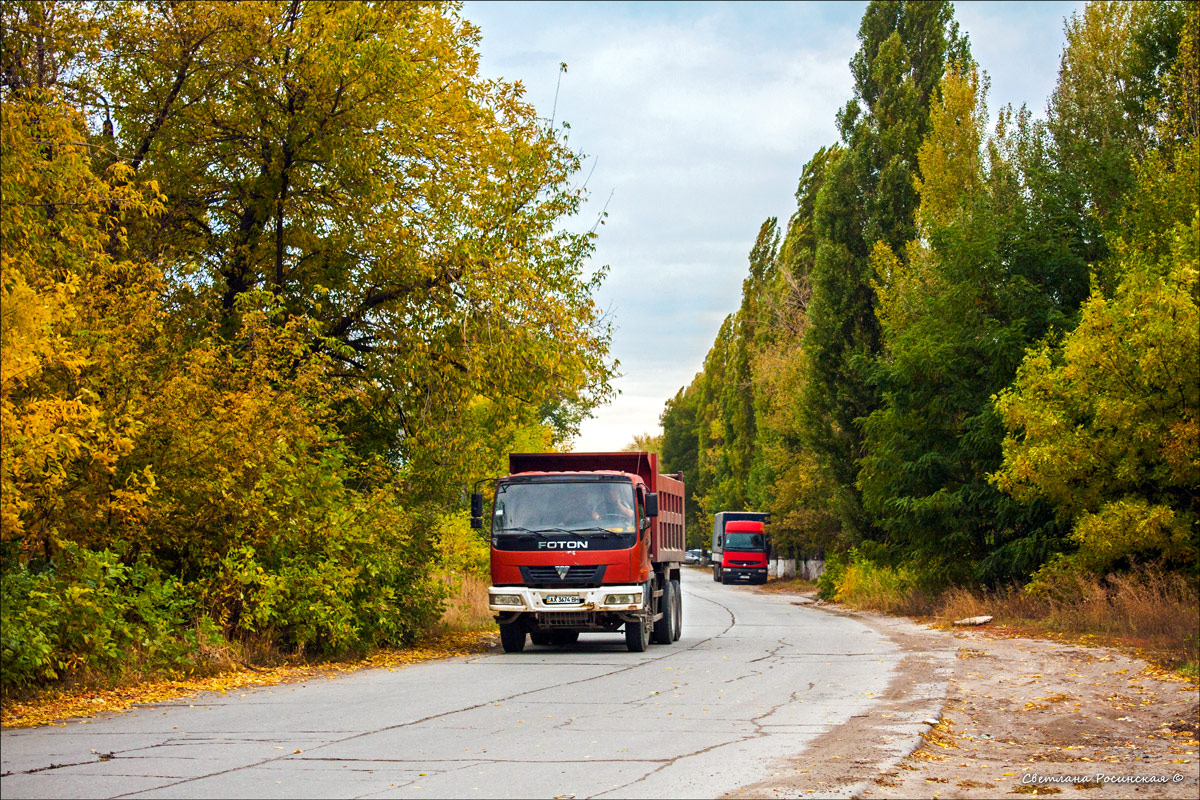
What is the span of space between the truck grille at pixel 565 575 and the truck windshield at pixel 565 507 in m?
0.58

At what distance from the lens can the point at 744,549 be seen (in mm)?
58781

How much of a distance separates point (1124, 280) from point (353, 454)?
14533 mm

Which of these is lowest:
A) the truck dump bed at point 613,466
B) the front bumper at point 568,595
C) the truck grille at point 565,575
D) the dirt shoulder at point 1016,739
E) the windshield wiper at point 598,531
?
the dirt shoulder at point 1016,739

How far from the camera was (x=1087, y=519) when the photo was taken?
21125 mm

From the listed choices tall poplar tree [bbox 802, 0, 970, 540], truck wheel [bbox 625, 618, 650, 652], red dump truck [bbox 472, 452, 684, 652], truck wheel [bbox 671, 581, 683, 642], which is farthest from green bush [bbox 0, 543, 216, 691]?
tall poplar tree [bbox 802, 0, 970, 540]

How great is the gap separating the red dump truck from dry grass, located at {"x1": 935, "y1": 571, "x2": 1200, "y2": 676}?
24.5 ft

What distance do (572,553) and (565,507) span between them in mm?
776

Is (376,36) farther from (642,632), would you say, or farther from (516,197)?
(642,632)

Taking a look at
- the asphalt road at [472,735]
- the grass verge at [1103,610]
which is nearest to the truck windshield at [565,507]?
the asphalt road at [472,735]

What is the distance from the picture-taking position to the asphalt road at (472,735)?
7.71 meters

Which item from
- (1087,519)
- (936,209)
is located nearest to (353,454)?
(1087,519)

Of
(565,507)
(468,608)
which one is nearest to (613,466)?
(565,507)

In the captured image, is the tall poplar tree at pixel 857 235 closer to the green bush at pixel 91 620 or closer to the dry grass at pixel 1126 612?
the dry grass at pixel 1126 612

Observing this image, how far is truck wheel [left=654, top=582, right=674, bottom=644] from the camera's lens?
20359mm
